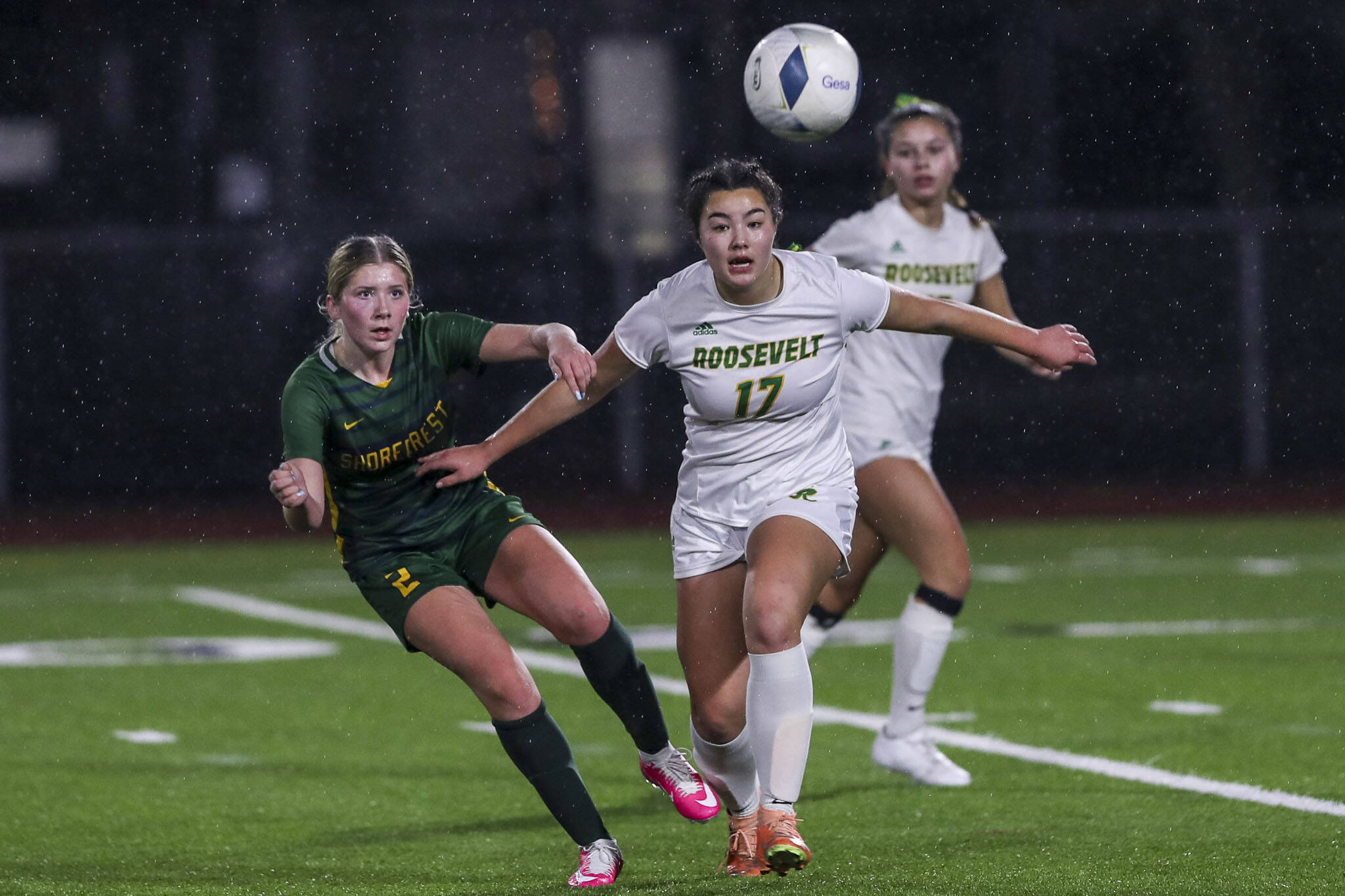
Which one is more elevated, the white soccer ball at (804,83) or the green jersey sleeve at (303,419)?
the white soccer ball at (804,83)

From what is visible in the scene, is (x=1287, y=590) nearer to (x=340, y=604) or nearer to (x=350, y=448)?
(x=340, y=604)

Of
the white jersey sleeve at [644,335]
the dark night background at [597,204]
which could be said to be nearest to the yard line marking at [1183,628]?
the white jersey sleeve at [644,335]

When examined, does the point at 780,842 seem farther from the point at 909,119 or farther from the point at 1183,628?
the point at 1183,628

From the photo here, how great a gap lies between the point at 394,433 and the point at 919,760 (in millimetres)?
2280

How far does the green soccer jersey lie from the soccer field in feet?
3.09

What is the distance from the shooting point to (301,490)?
4.89 meters

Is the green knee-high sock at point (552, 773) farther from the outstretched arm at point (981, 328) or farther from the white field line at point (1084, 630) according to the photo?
the white field line at point (1084, 630)

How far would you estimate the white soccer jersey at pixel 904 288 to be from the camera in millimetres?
6840

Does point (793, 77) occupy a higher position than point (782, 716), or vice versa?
point (793, 77)

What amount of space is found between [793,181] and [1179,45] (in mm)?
4693

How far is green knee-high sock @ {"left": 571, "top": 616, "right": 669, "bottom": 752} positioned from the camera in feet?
18.2

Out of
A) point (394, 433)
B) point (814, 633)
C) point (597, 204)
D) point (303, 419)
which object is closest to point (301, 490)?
point (303, 419)

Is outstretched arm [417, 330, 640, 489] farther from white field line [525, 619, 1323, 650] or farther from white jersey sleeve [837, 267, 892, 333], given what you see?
white field line [525, 619, 1323, 650]

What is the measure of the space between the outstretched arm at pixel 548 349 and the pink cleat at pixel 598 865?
119 cm
